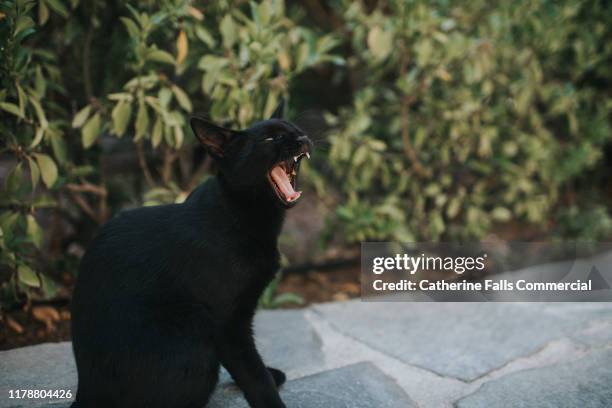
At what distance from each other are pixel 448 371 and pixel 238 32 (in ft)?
5.72

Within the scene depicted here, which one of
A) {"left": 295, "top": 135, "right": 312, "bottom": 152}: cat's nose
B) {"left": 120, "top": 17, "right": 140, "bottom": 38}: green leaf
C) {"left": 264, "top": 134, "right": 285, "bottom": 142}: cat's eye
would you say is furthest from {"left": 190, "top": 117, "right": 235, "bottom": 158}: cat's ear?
{"left": 120, "top": 17, "right": 140, "bottom": 38}: green leaf

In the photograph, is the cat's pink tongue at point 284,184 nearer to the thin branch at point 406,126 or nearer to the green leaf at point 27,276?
the green leaf at point 27,276

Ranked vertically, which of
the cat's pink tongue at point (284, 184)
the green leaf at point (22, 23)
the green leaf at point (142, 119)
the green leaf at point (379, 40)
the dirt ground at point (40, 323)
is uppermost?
the green leaf at point (379, 40)

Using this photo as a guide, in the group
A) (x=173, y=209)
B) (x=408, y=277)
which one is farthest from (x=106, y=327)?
(x=408, y=277)

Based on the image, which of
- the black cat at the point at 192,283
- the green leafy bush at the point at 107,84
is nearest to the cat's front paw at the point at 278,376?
the black cat at the point at 192,283

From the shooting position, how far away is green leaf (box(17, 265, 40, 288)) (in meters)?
2.01

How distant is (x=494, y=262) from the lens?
11.7ft

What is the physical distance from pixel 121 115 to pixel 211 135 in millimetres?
701

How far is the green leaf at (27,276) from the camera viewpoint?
6.60 ft

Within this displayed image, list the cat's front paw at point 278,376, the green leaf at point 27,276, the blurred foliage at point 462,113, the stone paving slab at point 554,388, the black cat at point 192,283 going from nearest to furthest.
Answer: the black cat at point 192,283, the stone paving slab at point 554,388, the cat's front paw at point 278,376, the green leaf at point 27,276, the blurred foliage at point 462,113

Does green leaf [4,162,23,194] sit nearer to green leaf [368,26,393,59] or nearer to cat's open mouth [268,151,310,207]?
cat's open mouth [268,151,310,207]

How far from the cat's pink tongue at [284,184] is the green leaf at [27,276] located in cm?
107

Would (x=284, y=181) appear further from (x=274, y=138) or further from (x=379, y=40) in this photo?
(x=379, y=40)

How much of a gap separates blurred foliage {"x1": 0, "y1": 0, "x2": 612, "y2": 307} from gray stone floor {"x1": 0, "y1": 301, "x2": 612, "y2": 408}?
0.42m
